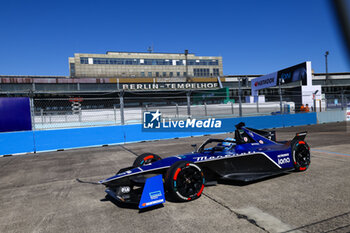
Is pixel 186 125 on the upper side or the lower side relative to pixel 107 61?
lower

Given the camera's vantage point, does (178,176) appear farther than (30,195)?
No

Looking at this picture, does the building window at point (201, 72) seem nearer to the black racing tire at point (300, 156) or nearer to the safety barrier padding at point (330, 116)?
the safety barrier padding at point (330, 116)

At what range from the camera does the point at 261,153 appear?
5.01 meters

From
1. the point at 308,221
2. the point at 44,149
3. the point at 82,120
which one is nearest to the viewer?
the point at 308,221

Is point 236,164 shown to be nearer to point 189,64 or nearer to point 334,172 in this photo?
point 334,172

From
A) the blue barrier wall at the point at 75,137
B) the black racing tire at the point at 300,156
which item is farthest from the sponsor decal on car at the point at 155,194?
the blue barrier wall at the point at 75,137

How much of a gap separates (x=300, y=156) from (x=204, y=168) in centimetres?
240

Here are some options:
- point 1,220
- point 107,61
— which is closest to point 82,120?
point 1,220

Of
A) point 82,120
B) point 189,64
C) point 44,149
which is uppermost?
point 189,64

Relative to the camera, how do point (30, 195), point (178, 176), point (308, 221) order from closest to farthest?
point (308, 221), point (178, 176), point (30, 195)

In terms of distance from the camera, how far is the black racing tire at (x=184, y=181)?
3.92m

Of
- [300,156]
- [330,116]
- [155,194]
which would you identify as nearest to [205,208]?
[155,194]

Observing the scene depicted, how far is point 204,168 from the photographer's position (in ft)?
15.1

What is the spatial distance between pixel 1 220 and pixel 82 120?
377 inches
